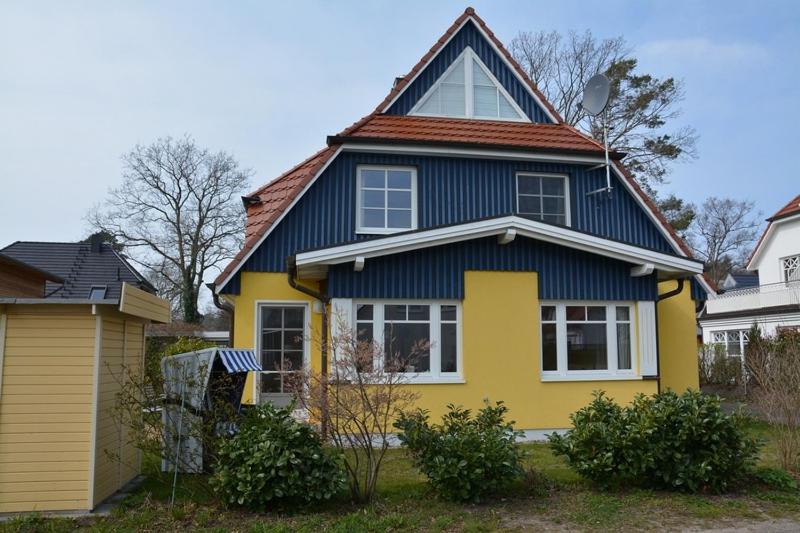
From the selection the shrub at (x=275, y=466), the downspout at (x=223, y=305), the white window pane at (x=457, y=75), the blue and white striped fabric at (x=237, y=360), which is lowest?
the shrub at (x=275, y=466)

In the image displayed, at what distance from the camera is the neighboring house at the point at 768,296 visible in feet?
86.2

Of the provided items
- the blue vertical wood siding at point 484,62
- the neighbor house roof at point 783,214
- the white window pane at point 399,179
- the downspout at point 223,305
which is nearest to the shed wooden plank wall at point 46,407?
the downspout at point 223,305

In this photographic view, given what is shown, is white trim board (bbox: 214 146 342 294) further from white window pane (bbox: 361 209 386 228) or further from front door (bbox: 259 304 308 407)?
white window pane (bbox: 361 209 386 228)

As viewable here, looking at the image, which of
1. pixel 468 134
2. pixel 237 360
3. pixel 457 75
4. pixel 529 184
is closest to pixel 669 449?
pixel 237 360

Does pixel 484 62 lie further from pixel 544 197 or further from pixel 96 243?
pixel 96 243

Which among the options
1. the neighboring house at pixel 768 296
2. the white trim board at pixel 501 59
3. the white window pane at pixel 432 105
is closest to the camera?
the white trim board at pixel 501 59

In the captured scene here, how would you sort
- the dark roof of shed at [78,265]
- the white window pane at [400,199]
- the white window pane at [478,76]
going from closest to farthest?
1. the white window pane at [400,199]
2. the white window pane at [478,76]
3. the dark roof of shed at [78,265]

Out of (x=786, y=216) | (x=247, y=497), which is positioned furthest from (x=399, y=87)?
(x=786, y=216)

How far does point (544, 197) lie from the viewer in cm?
1394

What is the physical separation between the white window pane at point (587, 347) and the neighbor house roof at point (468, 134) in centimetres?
365

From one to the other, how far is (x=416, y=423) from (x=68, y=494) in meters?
3.74

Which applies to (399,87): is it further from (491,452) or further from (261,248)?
(491,452)

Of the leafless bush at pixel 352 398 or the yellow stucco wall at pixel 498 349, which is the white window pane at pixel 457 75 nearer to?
the yellow stucco wall at pixel 498 349

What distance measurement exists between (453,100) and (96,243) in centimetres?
2674
